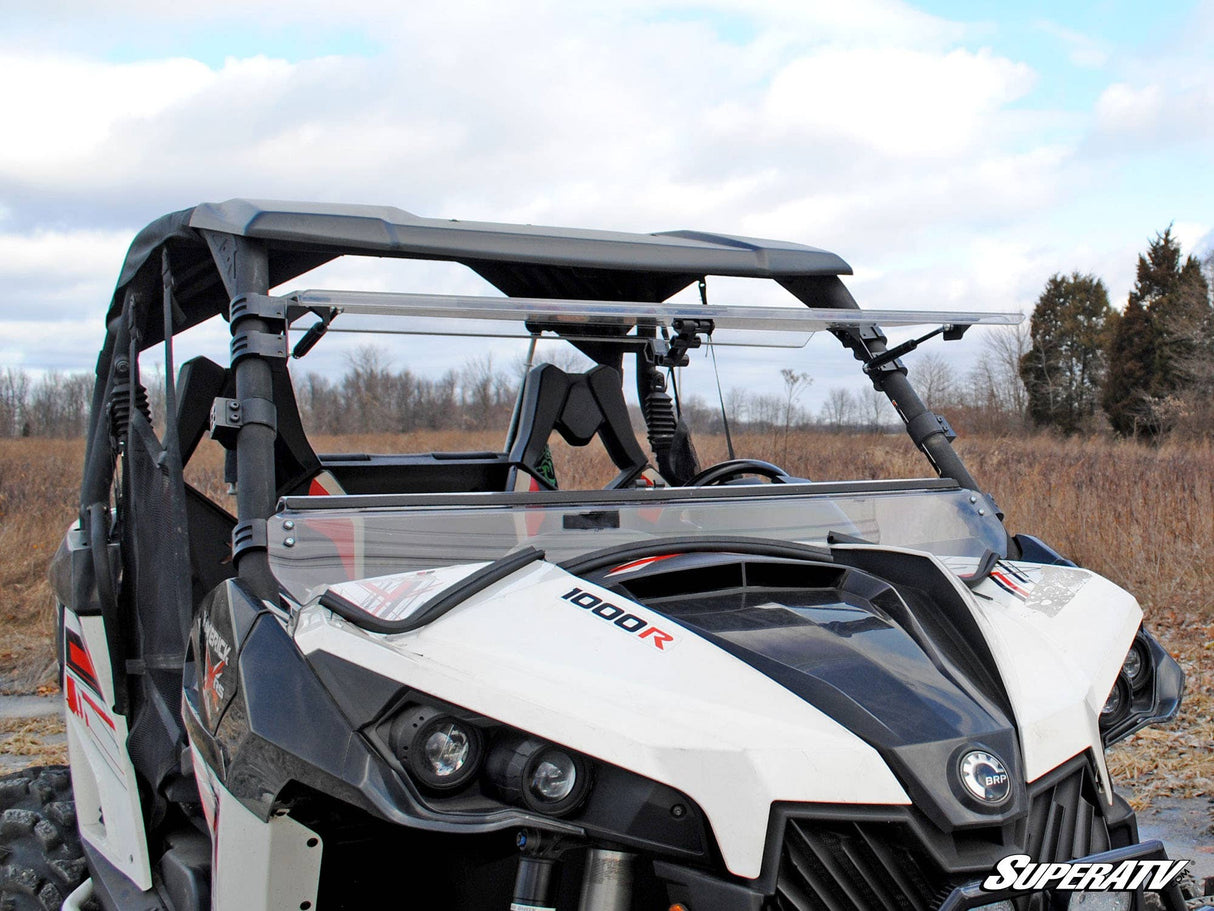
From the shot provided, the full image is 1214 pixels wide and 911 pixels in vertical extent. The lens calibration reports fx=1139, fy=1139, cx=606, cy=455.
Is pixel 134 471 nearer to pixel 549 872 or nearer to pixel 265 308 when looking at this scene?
pixel 265 308

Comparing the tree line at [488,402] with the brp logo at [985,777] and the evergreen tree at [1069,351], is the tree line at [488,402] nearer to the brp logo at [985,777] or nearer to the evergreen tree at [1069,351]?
the brp logo at [985,777]

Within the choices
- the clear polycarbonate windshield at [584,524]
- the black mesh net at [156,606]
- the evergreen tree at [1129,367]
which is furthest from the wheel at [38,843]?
the evergreen tree at [1129,367]

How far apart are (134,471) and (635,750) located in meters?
1.90

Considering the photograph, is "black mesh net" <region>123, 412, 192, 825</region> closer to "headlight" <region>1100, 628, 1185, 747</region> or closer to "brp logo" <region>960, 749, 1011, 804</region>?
"brp logo" <region>960, 749, 1011, 804</region>

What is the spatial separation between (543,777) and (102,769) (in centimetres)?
190

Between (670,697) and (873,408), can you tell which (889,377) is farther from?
(670,697)

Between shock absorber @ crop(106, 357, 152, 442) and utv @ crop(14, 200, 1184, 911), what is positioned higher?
shock absorber @ crop(106, 357, 152, 442)

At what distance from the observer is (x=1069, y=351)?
37.6 m

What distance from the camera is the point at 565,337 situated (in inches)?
113

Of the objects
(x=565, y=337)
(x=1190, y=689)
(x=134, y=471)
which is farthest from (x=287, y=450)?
(x=1190, y=689)

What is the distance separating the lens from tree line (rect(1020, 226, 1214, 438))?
30672 mm

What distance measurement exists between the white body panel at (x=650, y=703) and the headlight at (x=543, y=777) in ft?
0.14

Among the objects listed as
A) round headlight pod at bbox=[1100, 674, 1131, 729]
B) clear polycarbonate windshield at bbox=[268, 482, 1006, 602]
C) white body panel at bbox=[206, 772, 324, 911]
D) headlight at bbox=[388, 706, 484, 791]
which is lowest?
white body panel at bbox=[206, 772, 324, 911]

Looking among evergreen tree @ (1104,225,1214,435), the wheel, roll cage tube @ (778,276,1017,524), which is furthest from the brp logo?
evergreen tree @ (1104,225,1214,435)
